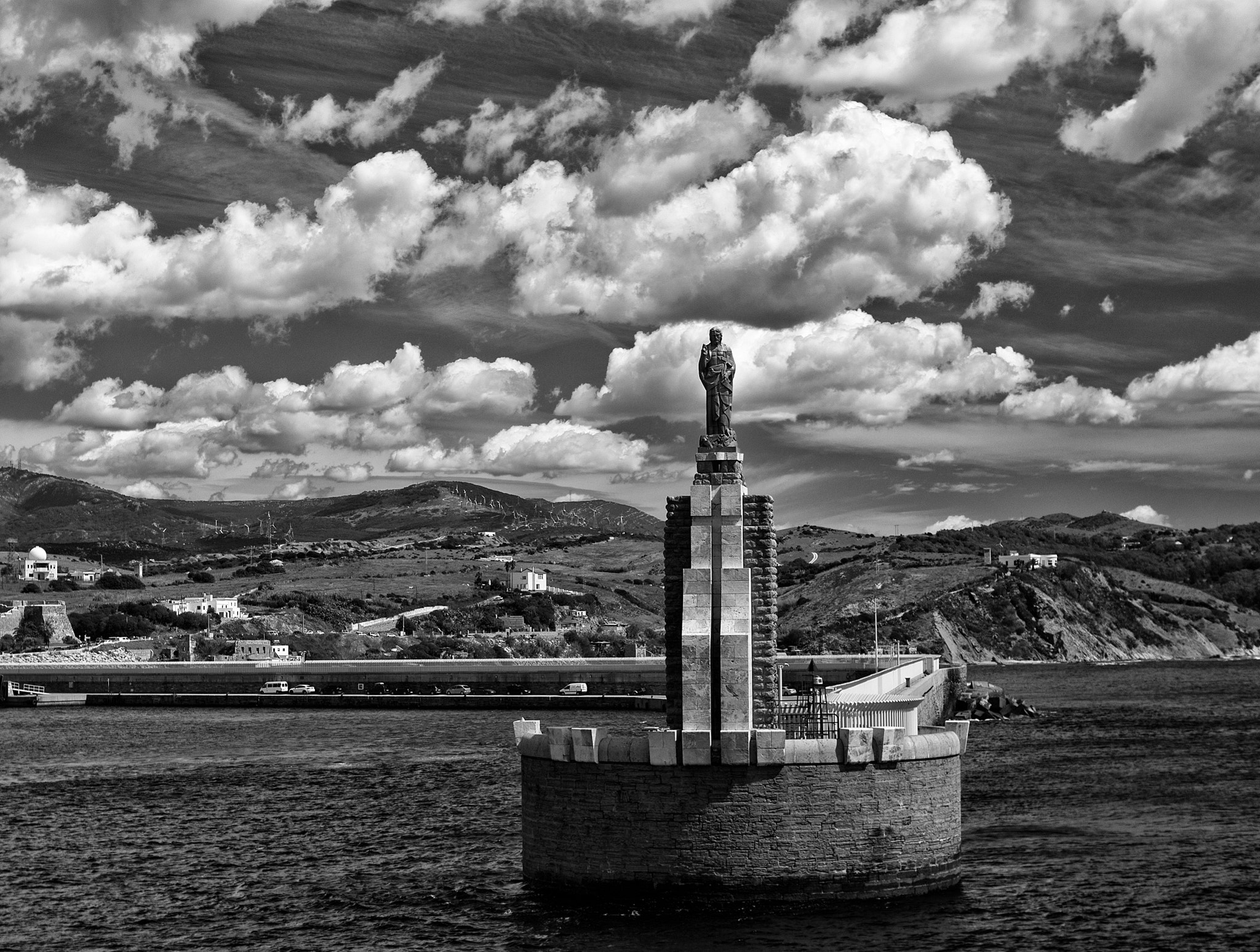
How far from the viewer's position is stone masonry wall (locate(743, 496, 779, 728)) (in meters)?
30.1

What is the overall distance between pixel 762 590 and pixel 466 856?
A: 1259cm

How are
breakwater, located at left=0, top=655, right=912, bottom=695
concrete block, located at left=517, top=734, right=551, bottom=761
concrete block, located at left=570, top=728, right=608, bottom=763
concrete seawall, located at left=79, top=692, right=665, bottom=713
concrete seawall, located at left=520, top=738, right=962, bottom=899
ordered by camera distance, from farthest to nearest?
breakwater, located at left=0, top=655, right=912, bottom=695 → concrete seawall, located at left=79, top=692, right=665, bottom=713 → concrete block, located at left=517, top=734, right=551, bottom=761 → concrete block, located at left=570, top=728, right=608, bottom=763 → concrete seawall, located at left=520, top=738, right=962, bottom=899

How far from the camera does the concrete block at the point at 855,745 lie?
27.5m

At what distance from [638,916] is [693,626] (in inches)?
220

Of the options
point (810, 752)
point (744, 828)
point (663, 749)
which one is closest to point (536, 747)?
point (663, 749)

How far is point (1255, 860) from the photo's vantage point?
3644 centimetres

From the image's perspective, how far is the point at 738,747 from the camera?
27203 millimetres

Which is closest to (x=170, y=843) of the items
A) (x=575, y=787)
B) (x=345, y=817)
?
(x=345, y=817)

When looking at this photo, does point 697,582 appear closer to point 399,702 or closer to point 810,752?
point 810,752

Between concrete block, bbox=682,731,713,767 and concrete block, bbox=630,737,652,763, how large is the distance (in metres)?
0.67

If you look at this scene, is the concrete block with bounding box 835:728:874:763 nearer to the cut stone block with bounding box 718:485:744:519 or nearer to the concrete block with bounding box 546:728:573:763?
the cut stone block with bounding box 718:485:744:519

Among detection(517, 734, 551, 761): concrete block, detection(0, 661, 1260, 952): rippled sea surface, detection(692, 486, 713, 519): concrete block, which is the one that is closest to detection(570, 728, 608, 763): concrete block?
detection(517, 734, 551, 761): concrete block

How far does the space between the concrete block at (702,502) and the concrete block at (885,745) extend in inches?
211

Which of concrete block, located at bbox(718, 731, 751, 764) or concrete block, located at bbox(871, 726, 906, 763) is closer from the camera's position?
concrete block, located at bbox(718, 731, 751, 764)
